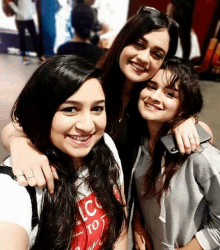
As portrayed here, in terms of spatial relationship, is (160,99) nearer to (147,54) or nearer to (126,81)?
(147,54)

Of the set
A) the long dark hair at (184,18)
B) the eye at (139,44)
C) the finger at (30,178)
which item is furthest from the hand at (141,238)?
the long dark hair at (184,18)

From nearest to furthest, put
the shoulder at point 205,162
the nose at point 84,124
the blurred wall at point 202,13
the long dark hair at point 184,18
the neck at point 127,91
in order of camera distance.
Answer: the nose at point 84,124, the shoulder at point 205,162, the neck at point 127,91, the long dark hair at point 184,18, the blurred wall at point 202,13

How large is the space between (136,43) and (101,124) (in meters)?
0.62

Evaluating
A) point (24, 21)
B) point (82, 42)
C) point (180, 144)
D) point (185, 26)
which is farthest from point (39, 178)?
point (24, 21)

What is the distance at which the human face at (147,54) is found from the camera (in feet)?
3.66

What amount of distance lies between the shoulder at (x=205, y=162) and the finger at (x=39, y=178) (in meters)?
0.64

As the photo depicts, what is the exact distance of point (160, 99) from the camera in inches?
41.9

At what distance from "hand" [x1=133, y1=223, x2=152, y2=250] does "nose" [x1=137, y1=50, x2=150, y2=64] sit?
1120 millimetres

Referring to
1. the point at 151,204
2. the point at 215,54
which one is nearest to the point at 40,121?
the point at 151,204

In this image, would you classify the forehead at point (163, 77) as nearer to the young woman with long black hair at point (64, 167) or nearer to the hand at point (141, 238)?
the young woman with long black hair at point (64, 167)

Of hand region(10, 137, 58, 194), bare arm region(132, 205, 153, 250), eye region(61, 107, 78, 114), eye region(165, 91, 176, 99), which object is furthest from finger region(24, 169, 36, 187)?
bare arm region(132, 205, 153, 250)

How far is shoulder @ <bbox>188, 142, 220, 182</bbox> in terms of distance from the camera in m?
0.89

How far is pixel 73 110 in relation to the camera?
0.72m

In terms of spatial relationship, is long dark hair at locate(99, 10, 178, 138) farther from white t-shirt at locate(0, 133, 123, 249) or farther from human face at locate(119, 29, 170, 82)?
white t-shirt at locate(0, 133, 123, 249)
